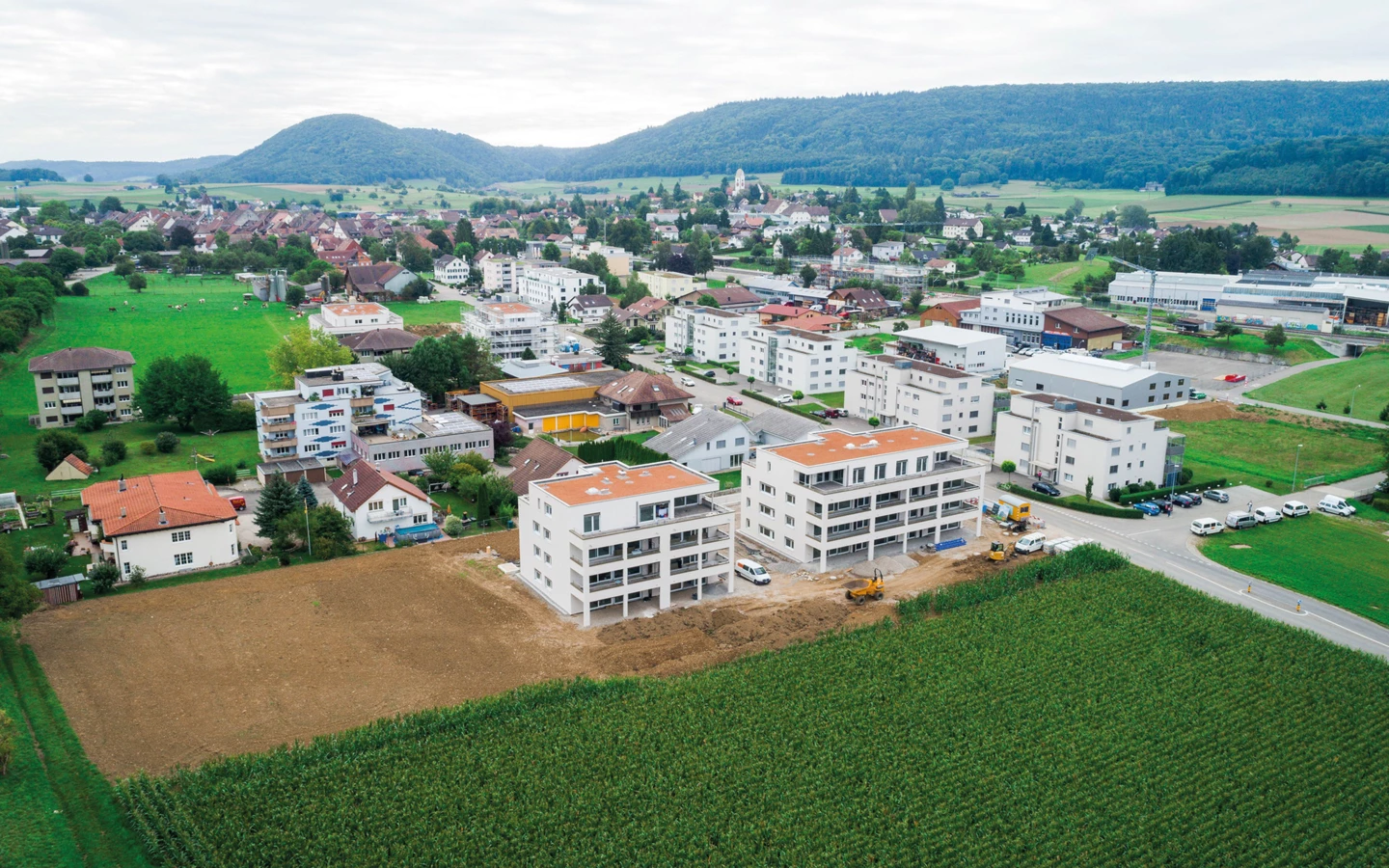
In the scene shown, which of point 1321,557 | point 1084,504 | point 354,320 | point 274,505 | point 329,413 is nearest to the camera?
point 1321,557

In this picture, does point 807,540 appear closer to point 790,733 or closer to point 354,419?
point 790,733

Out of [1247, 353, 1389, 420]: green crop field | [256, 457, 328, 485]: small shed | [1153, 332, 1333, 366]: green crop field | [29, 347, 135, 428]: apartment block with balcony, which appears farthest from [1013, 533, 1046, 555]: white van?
[29, 347, 135, 428]: apartment block with balcony

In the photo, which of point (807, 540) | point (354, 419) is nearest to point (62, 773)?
point (807, 540)

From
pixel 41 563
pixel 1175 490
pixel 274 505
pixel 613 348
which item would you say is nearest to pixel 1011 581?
Result: pixel 1175 490

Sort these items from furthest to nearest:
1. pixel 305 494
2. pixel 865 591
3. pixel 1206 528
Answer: pixel 1206 528
pixel 305 494
pixel 865 591

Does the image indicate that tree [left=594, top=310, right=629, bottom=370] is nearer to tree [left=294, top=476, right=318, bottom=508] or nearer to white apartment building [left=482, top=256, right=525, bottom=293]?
tree [left=294, top=476, right=318, bottom=508]

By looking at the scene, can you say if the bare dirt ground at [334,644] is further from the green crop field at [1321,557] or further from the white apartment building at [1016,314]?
the white apartment building at [1016,314]

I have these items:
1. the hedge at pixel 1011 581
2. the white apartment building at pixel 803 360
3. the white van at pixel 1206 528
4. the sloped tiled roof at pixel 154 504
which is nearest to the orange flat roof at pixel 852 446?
the hedge at pixel 1011 581

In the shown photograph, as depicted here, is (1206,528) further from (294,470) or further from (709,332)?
(709,332)
